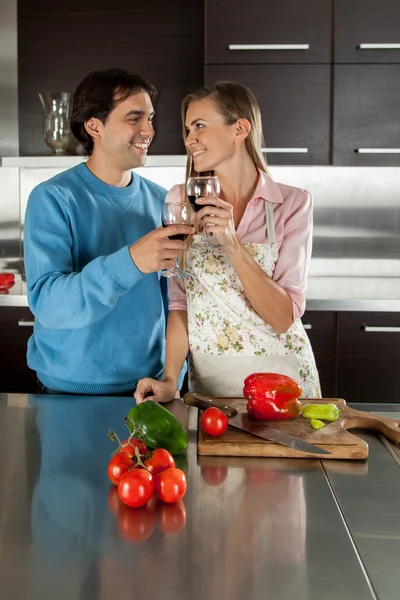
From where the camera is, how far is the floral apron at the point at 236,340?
6.43 ft

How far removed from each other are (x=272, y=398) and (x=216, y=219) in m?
0.47

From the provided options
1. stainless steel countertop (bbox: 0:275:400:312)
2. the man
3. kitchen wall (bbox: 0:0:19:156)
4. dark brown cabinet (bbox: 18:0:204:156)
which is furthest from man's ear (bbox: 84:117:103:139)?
kitchen wall (bbox: 0:0:19:156)

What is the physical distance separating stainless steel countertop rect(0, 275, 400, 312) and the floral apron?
1.27 m

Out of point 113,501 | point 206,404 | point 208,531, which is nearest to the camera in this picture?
point 208,531

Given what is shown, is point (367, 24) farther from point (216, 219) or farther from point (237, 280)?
point (216, 219)

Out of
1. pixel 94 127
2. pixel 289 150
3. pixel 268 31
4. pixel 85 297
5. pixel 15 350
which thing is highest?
pixel 268 31

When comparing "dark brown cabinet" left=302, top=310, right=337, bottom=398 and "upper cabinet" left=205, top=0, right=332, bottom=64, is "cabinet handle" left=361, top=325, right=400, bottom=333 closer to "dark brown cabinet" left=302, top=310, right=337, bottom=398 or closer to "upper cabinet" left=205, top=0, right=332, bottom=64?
"dark brown cabinet" left=302, top=310, right=337, bottom=398

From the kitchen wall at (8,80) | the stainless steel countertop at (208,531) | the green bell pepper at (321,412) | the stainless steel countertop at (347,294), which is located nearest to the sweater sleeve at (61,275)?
the stainless steel countertop at (208,531)

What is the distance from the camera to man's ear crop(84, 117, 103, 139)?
1975 millimetres

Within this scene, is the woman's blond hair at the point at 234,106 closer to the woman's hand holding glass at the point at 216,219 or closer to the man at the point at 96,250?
the man at the point at 96,250

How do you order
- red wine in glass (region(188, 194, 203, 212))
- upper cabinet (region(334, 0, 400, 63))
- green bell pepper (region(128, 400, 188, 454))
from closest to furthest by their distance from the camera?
green bell pepper (region(128, 400, 188, 454)) → red wine in glass (region(188, 194, 203, 212)) → upper cabinet (region(334, 0, 400, 63))

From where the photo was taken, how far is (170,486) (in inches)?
44.6

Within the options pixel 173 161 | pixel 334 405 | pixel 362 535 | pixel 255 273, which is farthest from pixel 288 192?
pixel 173 161

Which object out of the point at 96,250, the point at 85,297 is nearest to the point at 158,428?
the point at 85,297
